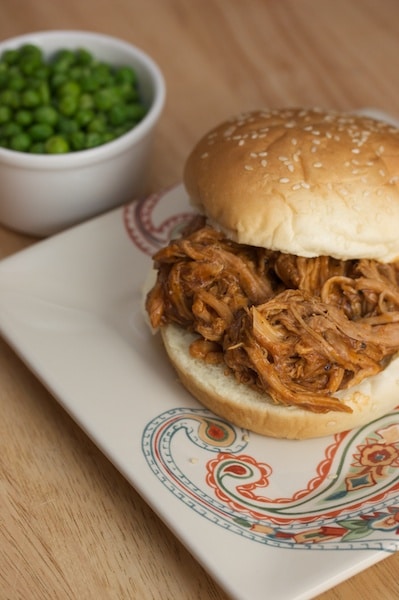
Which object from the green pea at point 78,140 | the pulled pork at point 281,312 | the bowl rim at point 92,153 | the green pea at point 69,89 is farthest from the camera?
the green pea at point 69,89

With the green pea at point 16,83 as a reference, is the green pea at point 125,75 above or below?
below

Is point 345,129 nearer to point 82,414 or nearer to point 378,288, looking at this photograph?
point 378,288

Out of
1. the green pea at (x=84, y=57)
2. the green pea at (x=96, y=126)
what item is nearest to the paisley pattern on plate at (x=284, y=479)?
the green pea at (x=96, y=126)

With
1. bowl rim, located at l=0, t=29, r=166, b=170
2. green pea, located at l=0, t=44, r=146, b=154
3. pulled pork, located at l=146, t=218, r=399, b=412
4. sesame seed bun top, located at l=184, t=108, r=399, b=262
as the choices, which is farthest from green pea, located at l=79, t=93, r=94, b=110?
pulled pork, located at l=146, t=218, r=399, b=412

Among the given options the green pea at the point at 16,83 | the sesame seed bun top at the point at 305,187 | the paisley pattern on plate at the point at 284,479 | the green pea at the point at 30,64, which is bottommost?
the paisley pattern on plate at the point at 284,479

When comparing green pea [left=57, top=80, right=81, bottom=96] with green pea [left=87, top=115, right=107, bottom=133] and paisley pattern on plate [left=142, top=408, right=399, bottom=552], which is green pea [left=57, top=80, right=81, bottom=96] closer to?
green pea [left=87, top=115, right=107, bottom=133]

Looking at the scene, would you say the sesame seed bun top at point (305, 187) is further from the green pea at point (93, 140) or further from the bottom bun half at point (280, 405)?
the green pea at point (93, 140)

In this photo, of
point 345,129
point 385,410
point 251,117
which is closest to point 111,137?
point 251,117
